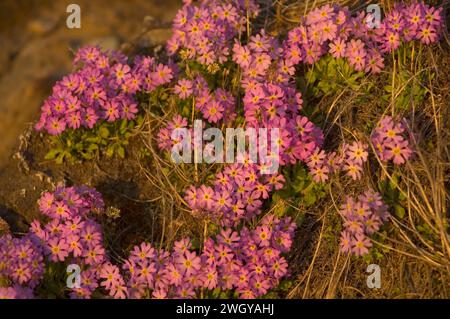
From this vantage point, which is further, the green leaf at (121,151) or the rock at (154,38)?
the rock at (154,38)

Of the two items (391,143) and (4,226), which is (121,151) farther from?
(391,143)

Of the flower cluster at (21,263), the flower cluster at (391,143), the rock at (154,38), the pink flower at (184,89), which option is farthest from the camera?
the rock at (154,38)

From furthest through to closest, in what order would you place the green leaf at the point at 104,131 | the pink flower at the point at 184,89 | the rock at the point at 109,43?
the rock at the point at 109,43 → the green leaf at the point at 104,131 → the pink flower at the point at 184,89

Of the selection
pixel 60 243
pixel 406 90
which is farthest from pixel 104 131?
pixel 406 90

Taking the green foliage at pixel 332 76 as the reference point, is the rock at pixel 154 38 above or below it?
above

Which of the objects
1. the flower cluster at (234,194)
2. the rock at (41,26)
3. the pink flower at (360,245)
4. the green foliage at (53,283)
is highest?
the rock at (41,26)

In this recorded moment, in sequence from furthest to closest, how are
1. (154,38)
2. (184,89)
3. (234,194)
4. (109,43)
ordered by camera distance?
(109,43), (154,38), (184,89), (234,194)

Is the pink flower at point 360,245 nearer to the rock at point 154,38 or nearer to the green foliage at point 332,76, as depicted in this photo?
the green foliage at point 332,76

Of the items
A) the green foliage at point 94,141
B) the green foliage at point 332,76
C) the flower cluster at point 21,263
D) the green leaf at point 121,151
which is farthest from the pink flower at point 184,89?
the flower cluster at point 21,263
